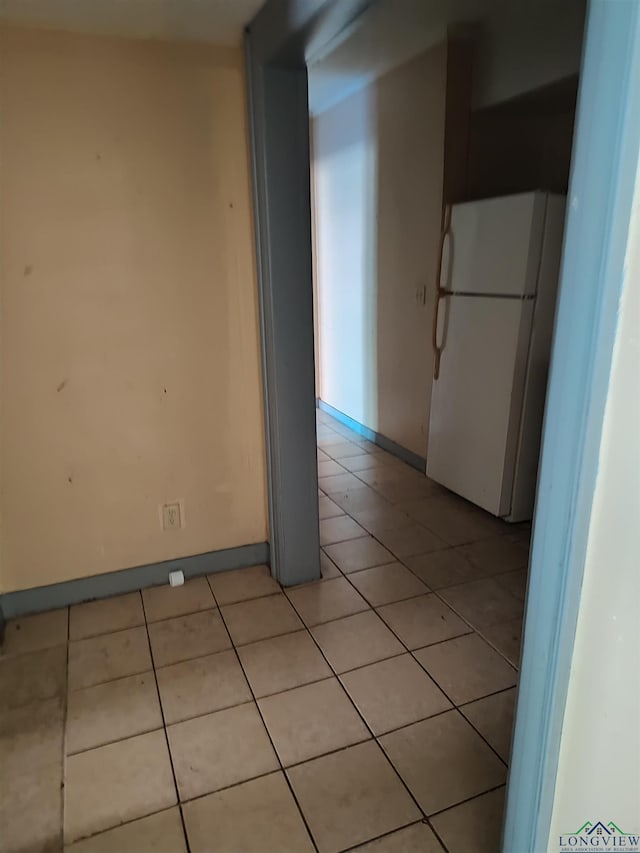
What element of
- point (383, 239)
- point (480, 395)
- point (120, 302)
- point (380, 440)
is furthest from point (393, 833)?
point (383, 239)

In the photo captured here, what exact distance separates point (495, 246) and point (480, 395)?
0.71m

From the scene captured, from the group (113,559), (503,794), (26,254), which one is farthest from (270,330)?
(503,794)

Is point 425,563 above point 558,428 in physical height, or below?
below

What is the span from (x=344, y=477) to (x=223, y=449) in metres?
1.31

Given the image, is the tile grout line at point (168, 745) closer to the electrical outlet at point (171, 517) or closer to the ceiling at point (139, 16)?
the electrical outlet at point (171, 517)

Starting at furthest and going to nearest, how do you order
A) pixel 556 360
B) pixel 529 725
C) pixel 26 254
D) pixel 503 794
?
pixel 26 254, pixel 503 794, pixel 529 725, pixel 556 360

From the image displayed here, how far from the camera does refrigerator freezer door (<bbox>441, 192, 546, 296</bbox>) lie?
8.14 feet

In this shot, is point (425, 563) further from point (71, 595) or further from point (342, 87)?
point (342, 87)

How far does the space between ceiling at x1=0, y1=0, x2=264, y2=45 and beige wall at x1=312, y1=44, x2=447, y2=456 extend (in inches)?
57.2

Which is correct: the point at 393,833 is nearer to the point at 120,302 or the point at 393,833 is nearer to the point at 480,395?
the point at 120,302

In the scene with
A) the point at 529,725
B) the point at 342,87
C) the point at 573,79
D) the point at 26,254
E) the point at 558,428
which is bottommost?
the point at 529,725

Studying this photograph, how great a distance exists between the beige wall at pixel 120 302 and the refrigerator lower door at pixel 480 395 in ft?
3.78

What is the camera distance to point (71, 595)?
7.56 feet

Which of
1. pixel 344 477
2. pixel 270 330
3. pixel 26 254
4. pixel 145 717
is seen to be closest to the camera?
pixel 145 717
